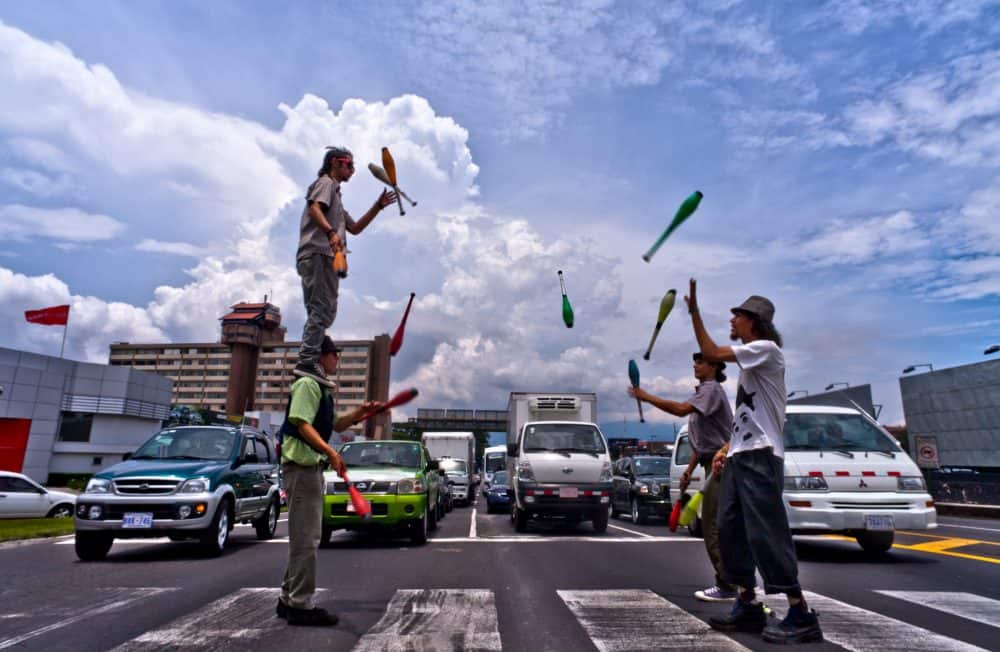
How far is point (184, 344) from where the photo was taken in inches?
4975

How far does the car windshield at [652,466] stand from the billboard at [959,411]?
21652mm

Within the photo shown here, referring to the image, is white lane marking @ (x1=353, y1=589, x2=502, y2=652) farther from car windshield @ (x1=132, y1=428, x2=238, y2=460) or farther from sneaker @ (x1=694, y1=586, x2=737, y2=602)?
car windshield @ (x1=132, y1=428, x2=238, y2=460)

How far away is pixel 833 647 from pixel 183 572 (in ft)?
20.9

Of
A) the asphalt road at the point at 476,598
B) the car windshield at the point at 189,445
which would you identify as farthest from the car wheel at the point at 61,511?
the car windshield at the point at 189,445

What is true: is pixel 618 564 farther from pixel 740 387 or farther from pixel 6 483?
pixel 6 483

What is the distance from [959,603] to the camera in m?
5.29

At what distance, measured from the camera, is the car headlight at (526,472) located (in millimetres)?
12289

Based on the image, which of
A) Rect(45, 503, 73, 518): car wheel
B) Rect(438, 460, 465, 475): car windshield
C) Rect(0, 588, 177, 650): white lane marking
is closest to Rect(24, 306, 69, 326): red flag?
Rect(45, 503, 73, 518): car wheel

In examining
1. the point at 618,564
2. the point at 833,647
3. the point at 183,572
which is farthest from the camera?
the point at 618,564

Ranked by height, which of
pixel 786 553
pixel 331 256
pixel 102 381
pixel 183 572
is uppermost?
pixel 102 381

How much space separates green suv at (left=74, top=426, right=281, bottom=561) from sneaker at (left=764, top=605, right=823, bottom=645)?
701 centimetres

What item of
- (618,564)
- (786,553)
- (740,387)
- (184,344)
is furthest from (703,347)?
(184,344)

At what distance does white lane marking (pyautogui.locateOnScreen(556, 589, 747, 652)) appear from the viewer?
390cm

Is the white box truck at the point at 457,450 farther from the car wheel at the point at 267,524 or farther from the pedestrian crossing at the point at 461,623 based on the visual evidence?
the pedestrian crossing at the point at 461,623
